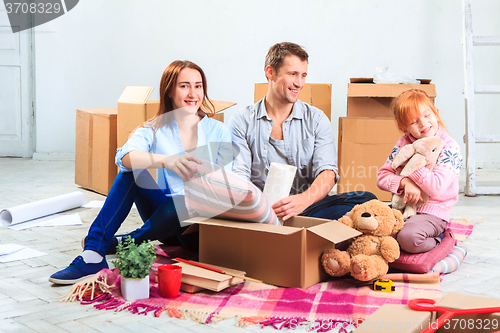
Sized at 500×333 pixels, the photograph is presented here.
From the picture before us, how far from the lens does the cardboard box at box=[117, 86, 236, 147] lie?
9.14ft

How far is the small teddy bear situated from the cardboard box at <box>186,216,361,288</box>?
314 millimetres

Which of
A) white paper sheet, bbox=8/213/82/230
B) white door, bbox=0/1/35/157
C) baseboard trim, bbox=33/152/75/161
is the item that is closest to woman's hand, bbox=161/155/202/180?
white paper sheet, bbox=8/213/82/230

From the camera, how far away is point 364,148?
2.87 meters

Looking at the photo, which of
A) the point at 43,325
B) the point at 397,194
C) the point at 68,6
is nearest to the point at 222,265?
the point at 43,325

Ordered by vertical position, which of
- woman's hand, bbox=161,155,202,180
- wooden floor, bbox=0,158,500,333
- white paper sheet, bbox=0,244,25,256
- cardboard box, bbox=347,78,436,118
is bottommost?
wooden floor, bbox=0,158,500,333

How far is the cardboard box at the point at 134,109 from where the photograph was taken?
2787mm

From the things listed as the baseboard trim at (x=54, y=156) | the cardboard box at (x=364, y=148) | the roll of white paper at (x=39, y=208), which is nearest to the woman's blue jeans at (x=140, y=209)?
the roll of white paper at (x=39, y=208)

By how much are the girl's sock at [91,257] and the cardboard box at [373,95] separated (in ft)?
5.76

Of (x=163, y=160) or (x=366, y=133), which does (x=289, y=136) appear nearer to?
(x=163, y=160)

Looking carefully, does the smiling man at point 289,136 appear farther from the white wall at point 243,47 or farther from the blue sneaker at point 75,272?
the white wall at point 243,47

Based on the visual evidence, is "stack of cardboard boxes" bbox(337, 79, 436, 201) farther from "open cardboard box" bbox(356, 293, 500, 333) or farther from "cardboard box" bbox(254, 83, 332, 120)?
"open cardboard box" bbox(356, 293, 500, 333)

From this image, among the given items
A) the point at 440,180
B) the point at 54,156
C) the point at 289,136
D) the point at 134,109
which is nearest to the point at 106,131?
the point at 134,109

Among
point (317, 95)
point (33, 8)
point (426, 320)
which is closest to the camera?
point (426, 320)

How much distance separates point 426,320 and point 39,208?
2173 mm
